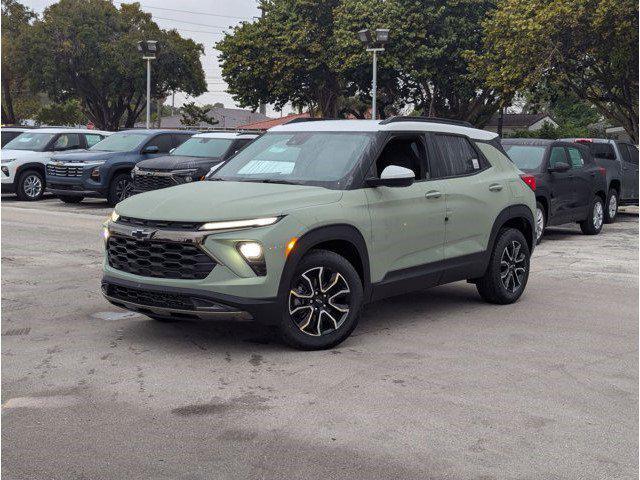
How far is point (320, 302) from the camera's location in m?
6.78

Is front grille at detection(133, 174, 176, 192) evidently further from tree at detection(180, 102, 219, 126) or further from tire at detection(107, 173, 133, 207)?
tree at detection(180, 102, 219, 126)

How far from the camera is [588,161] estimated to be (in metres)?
16.5

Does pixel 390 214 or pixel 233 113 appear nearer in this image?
pixel 390 214

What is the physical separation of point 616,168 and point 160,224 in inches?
578

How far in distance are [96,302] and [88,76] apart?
162 feet

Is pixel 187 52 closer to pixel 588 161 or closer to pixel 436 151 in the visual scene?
pixel 588 161

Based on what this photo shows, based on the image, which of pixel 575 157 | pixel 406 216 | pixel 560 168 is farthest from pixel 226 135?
pixel 406 216

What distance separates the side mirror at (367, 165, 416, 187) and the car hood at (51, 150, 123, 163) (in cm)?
1392

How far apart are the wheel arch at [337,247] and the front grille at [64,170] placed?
46.1 ft

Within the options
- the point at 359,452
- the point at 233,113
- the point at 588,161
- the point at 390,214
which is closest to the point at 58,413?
the point at 359,452

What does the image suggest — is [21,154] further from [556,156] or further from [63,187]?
[556,156]

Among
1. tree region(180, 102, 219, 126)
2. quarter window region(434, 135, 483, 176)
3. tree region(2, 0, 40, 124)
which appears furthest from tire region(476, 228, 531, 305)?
tree region(180, 102, 219, 126)

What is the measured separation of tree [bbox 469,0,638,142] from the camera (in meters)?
30.1

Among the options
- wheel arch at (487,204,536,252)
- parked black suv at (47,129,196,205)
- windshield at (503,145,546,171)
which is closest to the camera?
wheel arch at (487,204,536,252)
